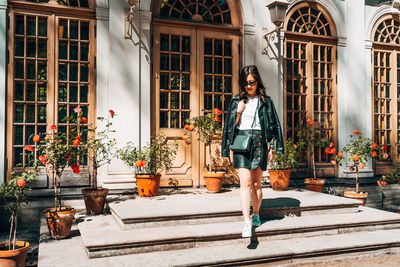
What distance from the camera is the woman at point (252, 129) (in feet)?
13.5

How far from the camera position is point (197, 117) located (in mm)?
6520

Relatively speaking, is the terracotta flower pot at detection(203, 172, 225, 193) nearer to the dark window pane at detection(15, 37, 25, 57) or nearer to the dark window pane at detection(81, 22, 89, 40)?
the dark window pane at detection(81, 22, 89, 40)

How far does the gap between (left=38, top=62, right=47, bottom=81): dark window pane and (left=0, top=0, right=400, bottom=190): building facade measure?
0.07ft

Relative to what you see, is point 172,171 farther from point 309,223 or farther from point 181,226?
point 309,223

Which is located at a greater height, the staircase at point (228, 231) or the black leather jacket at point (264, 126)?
the black leather jacket at point (264, 126)

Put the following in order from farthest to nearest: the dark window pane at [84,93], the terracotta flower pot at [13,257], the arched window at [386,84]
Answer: the arched window at [386,84]
the dark window pane at [84,93]
the terracotta flower pot at [13,257]

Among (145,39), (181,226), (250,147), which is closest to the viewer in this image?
(250,147)

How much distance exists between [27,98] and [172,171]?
8.74ft

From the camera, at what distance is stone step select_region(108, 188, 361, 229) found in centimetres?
448

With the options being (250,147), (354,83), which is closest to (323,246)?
(250,147)

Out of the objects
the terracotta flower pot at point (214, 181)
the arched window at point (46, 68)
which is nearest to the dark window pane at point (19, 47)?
the arched window at point (46, 68)

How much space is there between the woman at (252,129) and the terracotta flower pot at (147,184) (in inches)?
71.6

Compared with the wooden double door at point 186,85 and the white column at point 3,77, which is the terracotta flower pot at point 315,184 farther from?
the white column at point 3,77

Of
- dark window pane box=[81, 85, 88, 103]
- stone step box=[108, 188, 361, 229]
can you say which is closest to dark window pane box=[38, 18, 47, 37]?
dark window pane box=[81, 85, 88, 103]
